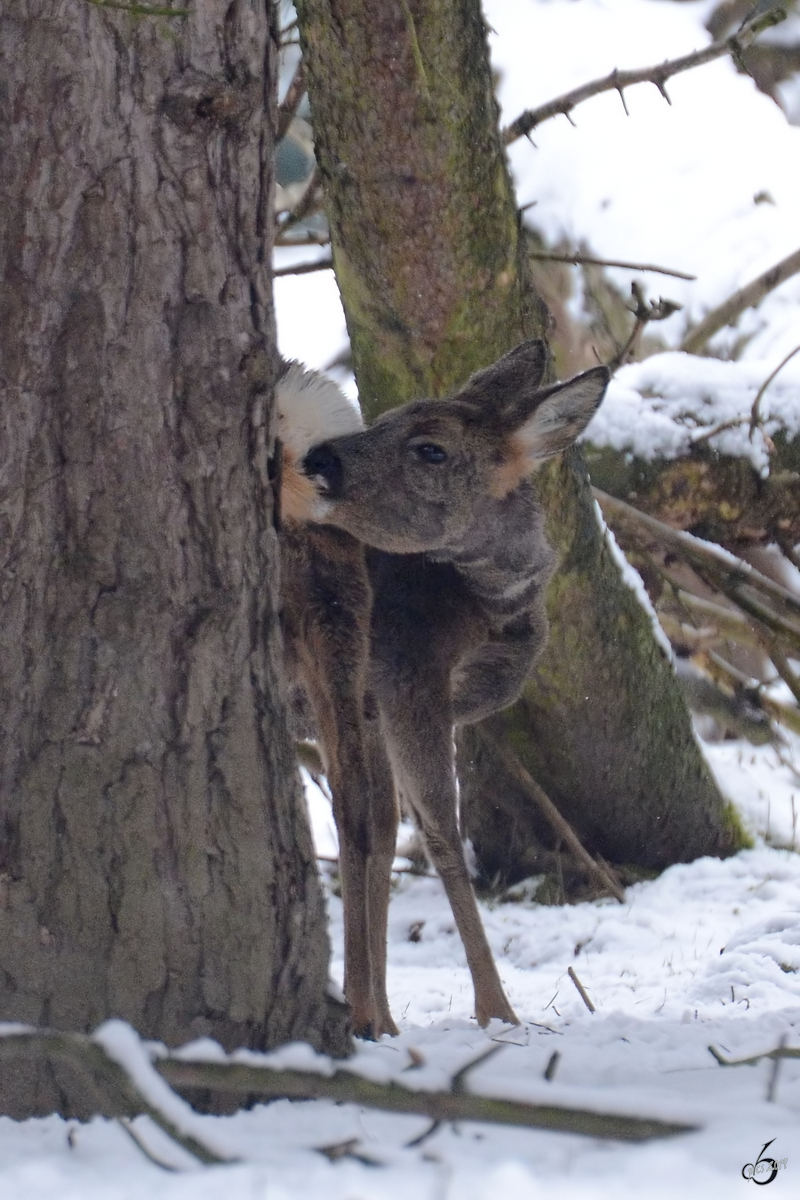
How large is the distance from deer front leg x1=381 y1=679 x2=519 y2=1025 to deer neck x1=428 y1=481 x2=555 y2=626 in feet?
1.28

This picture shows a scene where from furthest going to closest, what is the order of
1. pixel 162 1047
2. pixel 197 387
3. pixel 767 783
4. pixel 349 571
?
pixel 767 783
pixel 349 571
pixel 197 387
pixel 162 1047

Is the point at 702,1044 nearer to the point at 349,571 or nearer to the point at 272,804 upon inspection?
the point at 272,804

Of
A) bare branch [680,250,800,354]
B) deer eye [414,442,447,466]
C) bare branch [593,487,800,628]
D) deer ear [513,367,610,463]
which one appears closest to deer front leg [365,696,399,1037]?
deer eye [414,442,447,466]

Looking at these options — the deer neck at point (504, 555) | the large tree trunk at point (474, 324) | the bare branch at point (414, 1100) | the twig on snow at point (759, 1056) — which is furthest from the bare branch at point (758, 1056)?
the large tree trunk at point (474, 324)

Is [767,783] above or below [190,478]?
below

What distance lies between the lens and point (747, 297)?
283 inches

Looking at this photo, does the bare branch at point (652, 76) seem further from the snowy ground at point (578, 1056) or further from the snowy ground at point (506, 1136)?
the snowy ground at point (506, 1136)

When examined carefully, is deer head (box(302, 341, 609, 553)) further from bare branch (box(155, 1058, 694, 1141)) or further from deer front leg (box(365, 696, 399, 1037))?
bare branch (box(155, 1058, 694, 1141))

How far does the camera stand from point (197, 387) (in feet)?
7.45

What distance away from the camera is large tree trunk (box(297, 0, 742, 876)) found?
4.36m

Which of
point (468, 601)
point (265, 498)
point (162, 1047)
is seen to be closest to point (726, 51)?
point (468, 601)

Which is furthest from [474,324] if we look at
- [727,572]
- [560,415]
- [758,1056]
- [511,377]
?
[758,1056]

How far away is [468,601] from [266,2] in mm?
2119

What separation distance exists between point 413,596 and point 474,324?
4.31 feet
